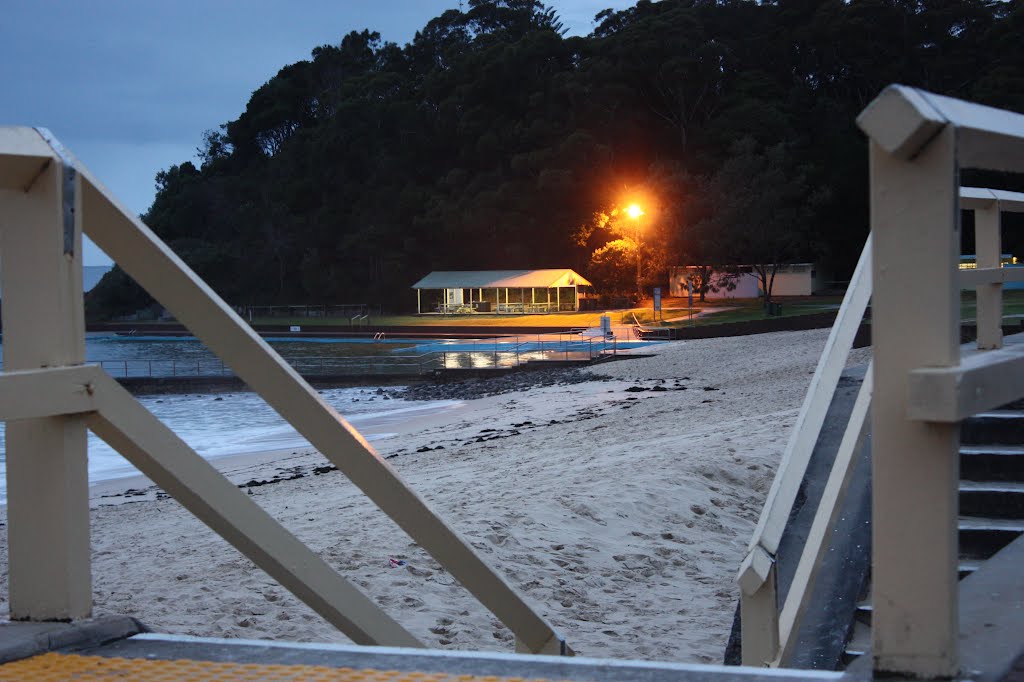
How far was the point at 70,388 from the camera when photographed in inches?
73.6

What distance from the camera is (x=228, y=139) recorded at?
3969 inches

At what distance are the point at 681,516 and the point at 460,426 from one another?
1244 centimetres

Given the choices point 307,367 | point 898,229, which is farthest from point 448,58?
point 898,229

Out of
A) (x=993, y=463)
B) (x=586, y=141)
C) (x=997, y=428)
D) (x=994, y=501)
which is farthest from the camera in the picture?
(x=586, y=141)

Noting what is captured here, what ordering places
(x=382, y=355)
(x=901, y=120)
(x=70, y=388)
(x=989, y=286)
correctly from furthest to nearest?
(x=382, y=355) < (x=989, y=286) < (x=70, y=388) < (x=901, y=120)

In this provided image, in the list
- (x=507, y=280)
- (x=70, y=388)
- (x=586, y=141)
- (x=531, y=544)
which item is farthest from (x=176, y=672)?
(x=586, y=141)

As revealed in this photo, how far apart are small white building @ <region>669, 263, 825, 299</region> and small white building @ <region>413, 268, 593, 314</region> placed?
5588 mm

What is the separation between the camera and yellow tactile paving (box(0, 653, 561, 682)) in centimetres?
184

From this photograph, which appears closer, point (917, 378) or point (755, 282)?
point (917, 378)

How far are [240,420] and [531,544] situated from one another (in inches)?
780

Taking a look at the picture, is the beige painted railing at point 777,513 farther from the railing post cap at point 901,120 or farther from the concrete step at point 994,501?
the railing post cap at point 901,120

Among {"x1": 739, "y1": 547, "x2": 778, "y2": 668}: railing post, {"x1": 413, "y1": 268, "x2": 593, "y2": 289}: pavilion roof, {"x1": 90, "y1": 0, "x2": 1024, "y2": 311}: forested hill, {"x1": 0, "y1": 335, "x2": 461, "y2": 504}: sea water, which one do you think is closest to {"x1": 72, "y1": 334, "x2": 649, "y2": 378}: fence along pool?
{"x1": 0, "y1": 335, "x2": 461, "y2": 504}: sea water

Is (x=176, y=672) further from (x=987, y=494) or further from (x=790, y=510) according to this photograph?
(x=987, y=494)

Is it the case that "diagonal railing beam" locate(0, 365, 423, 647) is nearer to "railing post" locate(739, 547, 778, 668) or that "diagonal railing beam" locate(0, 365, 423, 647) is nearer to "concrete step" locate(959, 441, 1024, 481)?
"railing post" locate(739, 547, 778, 668)
